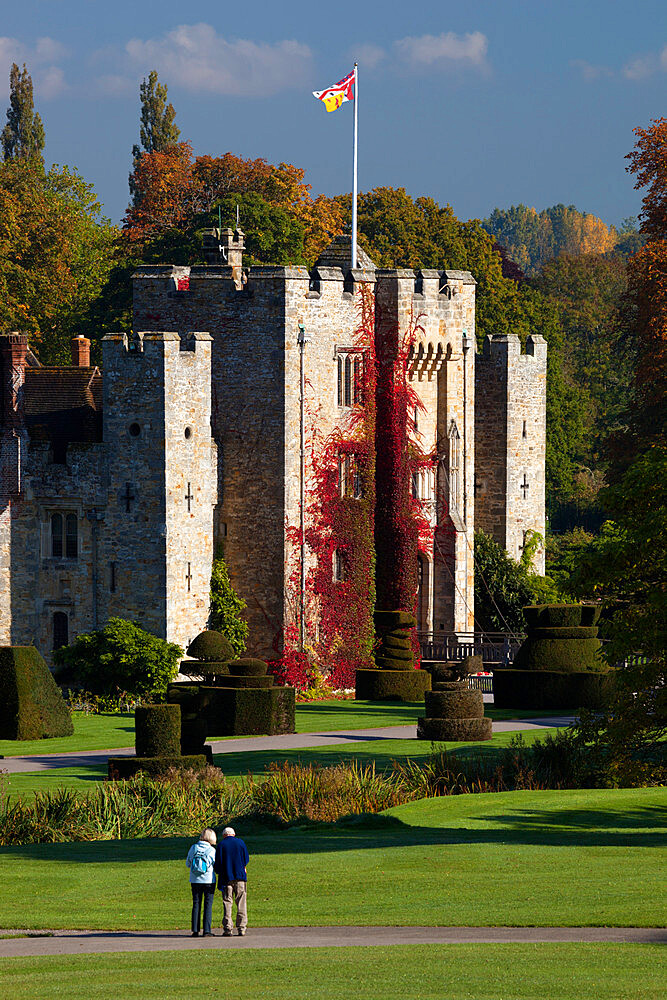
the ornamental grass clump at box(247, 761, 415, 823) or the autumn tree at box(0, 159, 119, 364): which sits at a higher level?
the autumn tree at box(0, 159, 119, 364)

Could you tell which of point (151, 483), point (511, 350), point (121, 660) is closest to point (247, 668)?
point (121, 660)

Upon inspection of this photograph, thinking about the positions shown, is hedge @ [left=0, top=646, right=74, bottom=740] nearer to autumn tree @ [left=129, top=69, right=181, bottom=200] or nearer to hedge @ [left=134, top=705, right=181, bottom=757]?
hedge @ [left=134, top=705, right=181, bottom=757]

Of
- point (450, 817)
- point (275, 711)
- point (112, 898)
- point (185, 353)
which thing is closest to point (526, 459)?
point (185, 353)

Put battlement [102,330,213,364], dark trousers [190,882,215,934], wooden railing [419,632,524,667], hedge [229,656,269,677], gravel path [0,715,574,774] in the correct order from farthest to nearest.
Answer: wooden railing [419,632,524,667], battlement [102,330,213,364], hedge [229,656,269,677], gravel path [0,715,574,774], dark trousers [190,882,215,934]

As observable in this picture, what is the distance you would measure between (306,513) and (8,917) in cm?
3297

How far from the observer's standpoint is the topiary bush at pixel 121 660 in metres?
48.7

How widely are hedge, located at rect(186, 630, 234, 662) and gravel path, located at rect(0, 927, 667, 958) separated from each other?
25.9 m

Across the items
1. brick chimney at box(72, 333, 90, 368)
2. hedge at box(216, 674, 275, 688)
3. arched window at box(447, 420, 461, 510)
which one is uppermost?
brick chimney at box(72, 333, 90, 368)

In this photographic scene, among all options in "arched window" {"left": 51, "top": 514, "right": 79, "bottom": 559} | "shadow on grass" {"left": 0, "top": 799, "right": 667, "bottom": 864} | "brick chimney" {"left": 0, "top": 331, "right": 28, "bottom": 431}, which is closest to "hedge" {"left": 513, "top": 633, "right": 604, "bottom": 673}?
"arched window" {"left": 51, "top": 514, "right": 79, "bottom": 559}

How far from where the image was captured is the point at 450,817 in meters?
31.3

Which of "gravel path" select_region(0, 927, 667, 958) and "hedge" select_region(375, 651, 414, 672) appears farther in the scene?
"hedge" select_region(375, 651, 414, 672)

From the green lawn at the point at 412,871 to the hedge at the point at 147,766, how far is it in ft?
16.1

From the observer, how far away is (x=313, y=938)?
2194cm

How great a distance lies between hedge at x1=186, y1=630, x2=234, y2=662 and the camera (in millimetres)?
48688
